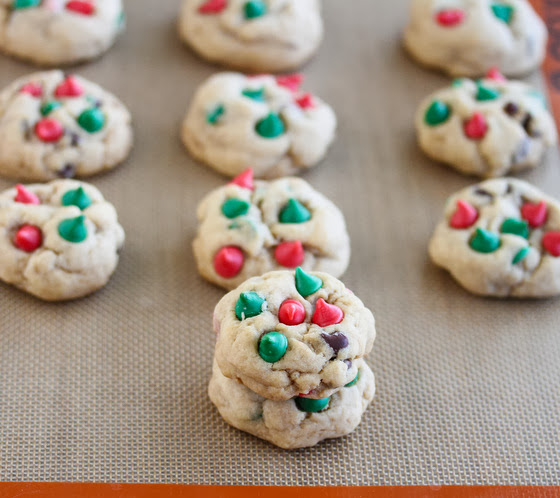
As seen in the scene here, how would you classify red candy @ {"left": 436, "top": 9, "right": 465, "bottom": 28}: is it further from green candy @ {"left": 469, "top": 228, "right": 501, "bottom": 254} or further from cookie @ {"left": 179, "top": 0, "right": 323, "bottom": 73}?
green candy @ {"left": 469, "top": 228, "right": 501, "bottom": 254}

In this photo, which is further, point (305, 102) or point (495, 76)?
point (495, 76)

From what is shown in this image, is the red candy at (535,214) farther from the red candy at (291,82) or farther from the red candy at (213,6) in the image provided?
the red candy at (213,6)

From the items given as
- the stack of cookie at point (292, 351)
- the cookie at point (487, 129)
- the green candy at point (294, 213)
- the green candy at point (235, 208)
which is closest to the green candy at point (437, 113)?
the cookie at point (487, 129)

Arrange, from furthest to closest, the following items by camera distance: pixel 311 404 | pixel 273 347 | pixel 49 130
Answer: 1. pixel 49 130
2. pixel 311 404
3. pixel 273 347

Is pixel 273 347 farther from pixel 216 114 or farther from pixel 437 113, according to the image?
pixel 437 113

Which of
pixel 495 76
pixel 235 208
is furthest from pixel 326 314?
pixel 495 76

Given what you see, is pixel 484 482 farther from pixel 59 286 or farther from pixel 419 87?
pixel 419 87

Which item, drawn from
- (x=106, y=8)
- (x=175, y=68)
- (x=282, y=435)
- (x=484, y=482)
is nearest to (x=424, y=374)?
(x=484, y=482)
